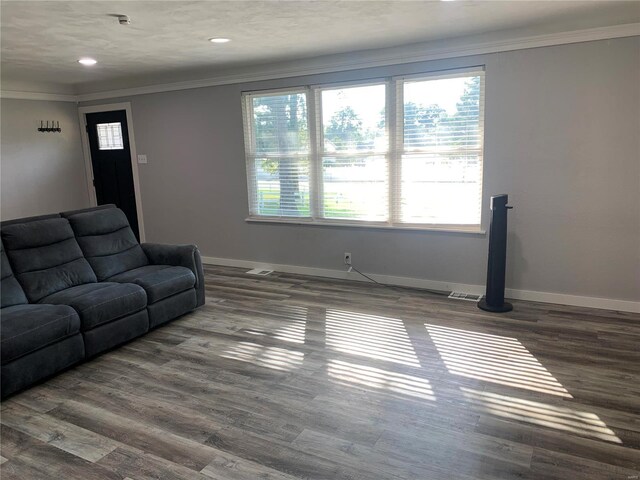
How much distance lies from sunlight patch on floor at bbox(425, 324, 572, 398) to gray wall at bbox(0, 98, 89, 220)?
18.1 feet

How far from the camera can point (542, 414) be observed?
8.09ft

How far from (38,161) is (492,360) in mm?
6159

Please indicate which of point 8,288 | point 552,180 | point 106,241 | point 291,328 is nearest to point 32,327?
point 8,288

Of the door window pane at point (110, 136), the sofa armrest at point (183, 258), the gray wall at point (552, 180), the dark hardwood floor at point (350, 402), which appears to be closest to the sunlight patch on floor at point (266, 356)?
the dark hardwood floor at point (350, 402)

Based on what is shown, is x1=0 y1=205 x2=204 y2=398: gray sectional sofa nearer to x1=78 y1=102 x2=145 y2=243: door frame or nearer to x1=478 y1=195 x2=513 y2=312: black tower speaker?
x1=78 y1=102 x2=145 y2=243: door frame

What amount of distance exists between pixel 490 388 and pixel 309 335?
1423mm

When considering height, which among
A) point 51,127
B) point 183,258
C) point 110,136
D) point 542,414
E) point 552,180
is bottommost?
point 542,414

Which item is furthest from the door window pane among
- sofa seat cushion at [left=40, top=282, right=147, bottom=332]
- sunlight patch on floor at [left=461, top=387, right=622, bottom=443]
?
sunlight patch on floor at [left=461, top=387, right=622, bottom=443]

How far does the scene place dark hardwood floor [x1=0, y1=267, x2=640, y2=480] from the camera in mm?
2141

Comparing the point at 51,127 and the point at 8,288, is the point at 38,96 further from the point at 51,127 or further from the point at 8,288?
the point at 8,288

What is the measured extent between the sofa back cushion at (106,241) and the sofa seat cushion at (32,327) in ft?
2.71

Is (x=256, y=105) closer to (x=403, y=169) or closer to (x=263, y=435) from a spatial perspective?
(x=403, y=169)

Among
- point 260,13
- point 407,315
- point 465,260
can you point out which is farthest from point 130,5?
point 465,260

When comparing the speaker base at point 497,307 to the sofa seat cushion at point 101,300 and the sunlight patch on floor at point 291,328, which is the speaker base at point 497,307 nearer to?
the sunlight patch on floor at point 291,328
